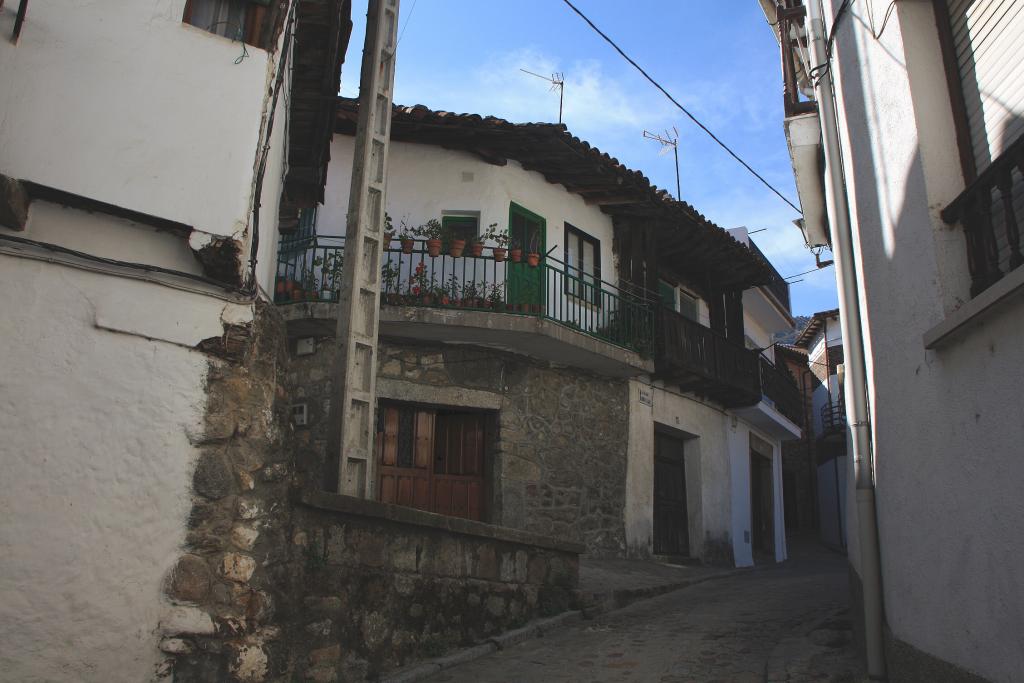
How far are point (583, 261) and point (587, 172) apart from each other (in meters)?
1.35

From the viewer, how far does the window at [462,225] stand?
12.0m

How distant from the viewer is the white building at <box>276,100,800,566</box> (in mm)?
10938

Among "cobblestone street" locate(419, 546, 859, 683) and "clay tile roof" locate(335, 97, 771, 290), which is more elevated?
"clay tile roof" locate(335, 97, 771, 290)

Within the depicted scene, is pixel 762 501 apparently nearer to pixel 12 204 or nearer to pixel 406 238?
pixel 406 238

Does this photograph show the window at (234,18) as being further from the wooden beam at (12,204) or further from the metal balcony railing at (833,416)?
the metal balcony railing at (833,416)

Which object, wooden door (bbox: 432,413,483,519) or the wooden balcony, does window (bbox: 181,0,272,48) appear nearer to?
wooden door (bbox: 432,413,483,519)

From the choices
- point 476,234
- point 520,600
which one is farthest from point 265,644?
point 476,234

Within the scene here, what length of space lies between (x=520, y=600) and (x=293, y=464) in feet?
10.3

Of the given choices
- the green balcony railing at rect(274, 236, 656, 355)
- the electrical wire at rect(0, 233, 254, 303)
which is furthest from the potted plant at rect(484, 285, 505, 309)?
the electrical wire at rect(0, 233, 254, 303)

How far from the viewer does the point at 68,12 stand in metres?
4.88

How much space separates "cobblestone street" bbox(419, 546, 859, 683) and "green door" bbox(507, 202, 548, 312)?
3950 millimetres

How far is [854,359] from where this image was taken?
5805 mm

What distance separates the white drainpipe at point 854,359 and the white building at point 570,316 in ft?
16.9

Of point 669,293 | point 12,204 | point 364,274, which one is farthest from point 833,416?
point 12,204
